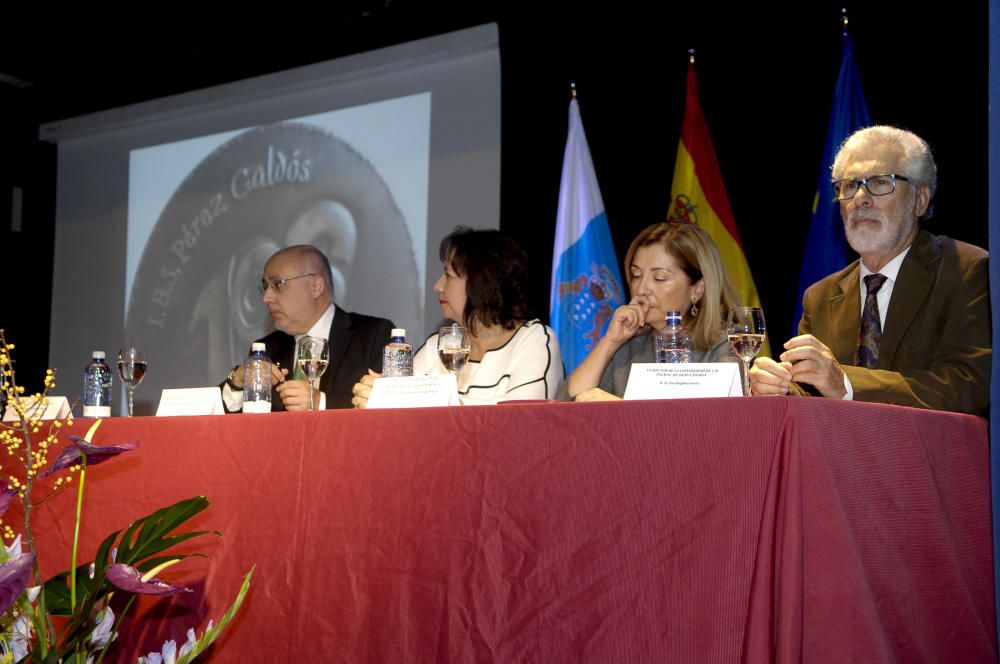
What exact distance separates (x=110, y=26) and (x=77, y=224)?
→ 136 cm

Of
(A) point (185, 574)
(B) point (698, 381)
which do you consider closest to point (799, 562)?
(B) point (698, 381)

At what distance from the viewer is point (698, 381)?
1.67 m

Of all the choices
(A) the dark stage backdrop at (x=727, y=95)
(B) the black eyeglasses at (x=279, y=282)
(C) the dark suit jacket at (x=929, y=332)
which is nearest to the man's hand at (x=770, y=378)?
(C) the dark suit jacket at (x=929, y=332)

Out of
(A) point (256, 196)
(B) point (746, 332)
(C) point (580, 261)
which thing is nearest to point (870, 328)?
(B) point (746, 332)

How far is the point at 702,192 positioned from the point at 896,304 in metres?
2.24

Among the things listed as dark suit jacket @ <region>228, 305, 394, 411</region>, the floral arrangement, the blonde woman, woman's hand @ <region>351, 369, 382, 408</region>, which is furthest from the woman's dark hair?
the floral arrangement

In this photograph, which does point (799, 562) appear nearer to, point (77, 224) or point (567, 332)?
point (567, 332)

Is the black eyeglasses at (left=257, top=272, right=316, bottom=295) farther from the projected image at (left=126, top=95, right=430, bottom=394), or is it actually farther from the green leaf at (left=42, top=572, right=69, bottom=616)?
the green leaf at (left=42, top=572, right=69, bottom=616)

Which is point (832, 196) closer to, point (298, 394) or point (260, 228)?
point (298, 394)

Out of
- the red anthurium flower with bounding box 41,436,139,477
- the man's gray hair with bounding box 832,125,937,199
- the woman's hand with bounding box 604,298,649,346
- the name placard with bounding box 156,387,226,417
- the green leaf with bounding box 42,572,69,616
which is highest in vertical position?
the man's gray hair with bounding box 832,125,937,199

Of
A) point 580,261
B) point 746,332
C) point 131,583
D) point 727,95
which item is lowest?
point 131,583

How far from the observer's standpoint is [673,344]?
7.46 ft

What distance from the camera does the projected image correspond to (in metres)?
5.46

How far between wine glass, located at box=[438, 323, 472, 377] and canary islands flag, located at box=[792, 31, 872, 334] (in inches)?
84.8
